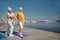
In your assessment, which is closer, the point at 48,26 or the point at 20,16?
the point at 20,16

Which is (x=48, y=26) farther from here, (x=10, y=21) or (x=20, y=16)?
(x=10, y=21)

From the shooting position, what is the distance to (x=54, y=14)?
2621 mm

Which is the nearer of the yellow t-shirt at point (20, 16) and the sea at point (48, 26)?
the yellow t-shirt at point (20, 16)

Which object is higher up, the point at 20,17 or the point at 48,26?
the point at 20,17

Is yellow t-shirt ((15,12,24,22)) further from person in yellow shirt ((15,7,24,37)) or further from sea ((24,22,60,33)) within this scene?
sea ((24,22,60,33))

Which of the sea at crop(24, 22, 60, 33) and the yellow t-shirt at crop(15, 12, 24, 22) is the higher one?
the yellow t-shirt at crop(15, 12, 24, 22)

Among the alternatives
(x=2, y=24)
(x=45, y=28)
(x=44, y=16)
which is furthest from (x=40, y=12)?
(x=2, y=24)

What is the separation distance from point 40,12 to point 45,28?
0.29m

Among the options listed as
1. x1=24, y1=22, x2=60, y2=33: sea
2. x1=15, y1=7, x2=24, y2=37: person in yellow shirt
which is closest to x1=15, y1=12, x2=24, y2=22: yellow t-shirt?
x1=15, y1=7, x2=24, y2=37: person in yellow shirt

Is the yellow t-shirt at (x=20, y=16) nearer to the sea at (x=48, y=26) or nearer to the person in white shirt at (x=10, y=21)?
the person in white shirt at (x=10, y=21)

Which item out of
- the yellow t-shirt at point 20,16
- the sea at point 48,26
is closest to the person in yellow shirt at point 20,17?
the yellow t-shirt at point 20,16

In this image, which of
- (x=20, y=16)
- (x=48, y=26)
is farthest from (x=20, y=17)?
(x=48, y=26)

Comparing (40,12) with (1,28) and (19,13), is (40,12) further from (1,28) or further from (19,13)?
(1,28)

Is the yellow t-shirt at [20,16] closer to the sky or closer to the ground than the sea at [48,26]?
closer to the sky
